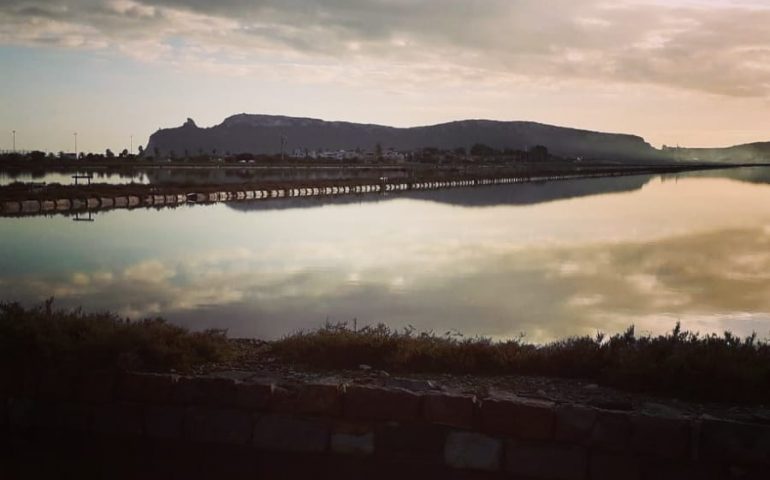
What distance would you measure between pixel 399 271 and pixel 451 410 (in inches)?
307

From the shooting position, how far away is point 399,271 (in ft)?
38.1

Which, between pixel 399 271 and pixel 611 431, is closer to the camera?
pixel 611 431

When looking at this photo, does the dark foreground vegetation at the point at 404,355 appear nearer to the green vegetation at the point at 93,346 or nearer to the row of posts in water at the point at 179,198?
the green vegetation at the point at 93,346

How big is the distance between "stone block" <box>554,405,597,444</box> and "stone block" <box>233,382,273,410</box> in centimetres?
151

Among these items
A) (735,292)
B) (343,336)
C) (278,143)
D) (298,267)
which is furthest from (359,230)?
(278,143)

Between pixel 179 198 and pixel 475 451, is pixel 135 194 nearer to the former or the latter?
pixel 179 198

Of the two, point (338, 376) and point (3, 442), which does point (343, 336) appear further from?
point (3, 442)

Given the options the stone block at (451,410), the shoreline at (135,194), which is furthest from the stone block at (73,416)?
the shoreline at (135,194)

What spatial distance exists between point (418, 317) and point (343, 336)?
3.20 m

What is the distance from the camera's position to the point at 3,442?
13.5 feet

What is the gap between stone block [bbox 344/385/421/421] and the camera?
152 inches

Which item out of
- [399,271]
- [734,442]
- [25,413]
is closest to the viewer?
[734,442]

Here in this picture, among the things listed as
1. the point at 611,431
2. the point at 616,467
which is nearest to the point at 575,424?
the point at 611,431

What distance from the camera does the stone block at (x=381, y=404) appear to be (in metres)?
3.87
